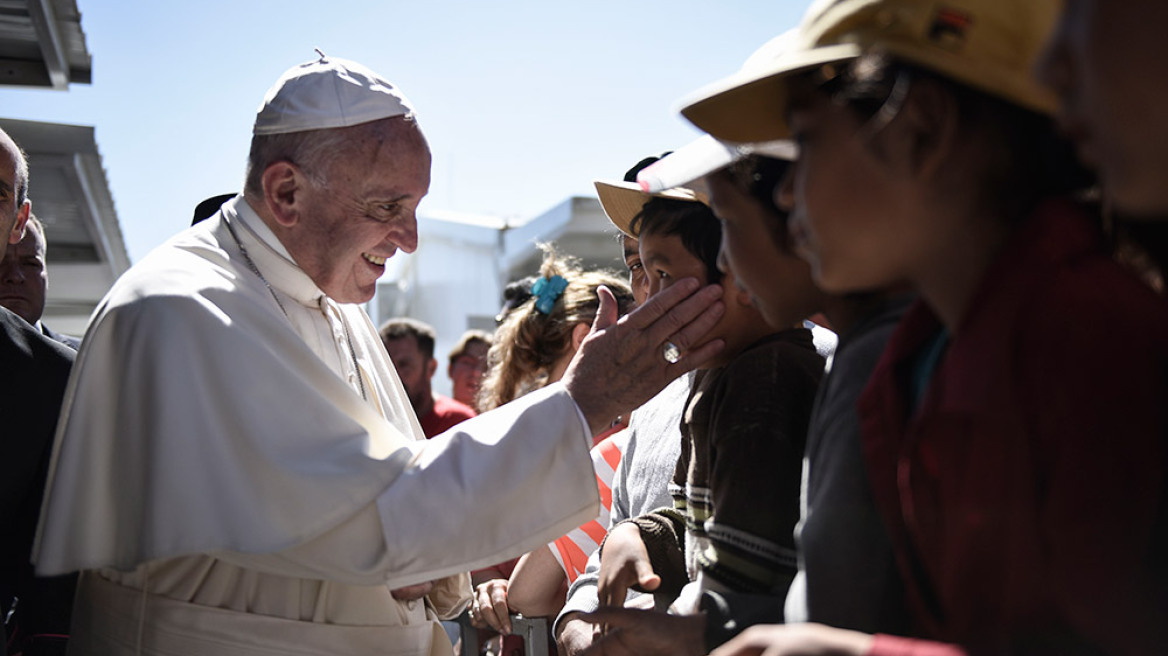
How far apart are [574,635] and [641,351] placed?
72cm

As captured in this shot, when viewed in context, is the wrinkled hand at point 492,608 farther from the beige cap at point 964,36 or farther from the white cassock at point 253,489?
the beige cap at point 964,36

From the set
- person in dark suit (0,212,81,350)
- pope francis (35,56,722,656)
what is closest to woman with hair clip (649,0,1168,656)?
pope francis (35,56,722,656)

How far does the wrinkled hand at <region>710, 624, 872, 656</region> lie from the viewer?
3.71 ft

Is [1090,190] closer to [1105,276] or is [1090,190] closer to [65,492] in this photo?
[1105,276]

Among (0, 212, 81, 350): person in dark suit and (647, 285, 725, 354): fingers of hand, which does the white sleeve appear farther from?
(0, 212, 81, 350): person in dark suit

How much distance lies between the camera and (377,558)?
245cm

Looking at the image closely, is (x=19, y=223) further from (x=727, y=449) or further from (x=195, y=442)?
(x=727, y=449)

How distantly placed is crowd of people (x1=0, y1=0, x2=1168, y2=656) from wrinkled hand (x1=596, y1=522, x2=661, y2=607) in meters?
0.01

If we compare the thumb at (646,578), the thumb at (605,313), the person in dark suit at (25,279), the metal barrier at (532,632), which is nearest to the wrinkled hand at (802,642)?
the thumb at (646,578)

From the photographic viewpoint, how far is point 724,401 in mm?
2072

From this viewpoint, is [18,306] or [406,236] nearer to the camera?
[406,236]

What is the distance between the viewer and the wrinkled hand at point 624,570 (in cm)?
223

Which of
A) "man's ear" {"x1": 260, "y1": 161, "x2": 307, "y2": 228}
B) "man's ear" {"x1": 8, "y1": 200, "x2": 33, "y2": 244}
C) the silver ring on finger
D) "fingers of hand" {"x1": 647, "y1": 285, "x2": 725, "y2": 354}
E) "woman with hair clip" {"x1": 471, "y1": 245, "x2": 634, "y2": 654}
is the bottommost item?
"woman with hair clip" {"x1": 471, "y1": 245, "x2": 634, "y2": 654}

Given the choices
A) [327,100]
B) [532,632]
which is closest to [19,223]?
[327,100]
